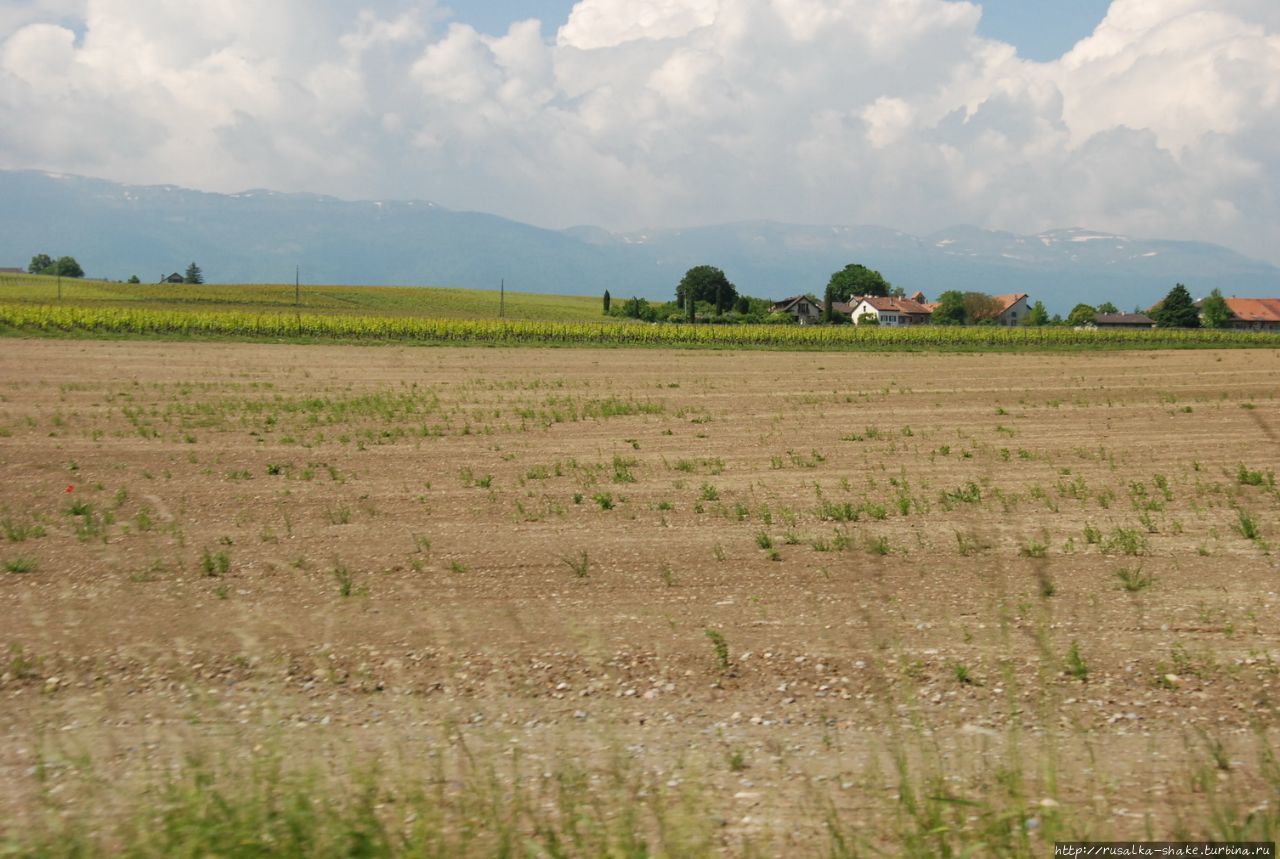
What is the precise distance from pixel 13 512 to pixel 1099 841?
551 inches

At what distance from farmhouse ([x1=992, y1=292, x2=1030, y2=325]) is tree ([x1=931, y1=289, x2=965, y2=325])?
36.0 feet

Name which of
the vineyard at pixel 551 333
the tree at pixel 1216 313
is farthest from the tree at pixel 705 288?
the tree at pixel 1216 313

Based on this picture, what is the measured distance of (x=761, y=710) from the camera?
7.20 m

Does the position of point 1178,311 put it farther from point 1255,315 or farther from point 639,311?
point 639,311

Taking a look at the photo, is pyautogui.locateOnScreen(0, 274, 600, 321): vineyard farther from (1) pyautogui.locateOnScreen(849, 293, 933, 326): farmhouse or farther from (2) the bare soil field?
(2) the bare soil field

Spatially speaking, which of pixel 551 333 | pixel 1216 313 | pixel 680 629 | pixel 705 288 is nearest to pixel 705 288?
pixel 705 288

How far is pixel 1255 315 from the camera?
156 metres

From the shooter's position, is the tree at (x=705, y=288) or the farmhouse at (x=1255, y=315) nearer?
the tree at (x=705, y=288)

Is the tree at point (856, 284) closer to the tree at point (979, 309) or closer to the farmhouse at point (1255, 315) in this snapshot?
the tree at point (979, 309)

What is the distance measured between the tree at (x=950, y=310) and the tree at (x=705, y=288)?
36.3 metres

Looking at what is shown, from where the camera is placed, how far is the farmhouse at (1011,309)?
568 ft

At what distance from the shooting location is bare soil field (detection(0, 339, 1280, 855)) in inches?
233

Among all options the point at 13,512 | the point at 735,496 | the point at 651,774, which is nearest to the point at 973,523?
the point at 735,496

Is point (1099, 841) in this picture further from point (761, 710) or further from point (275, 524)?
point (275, 524)
